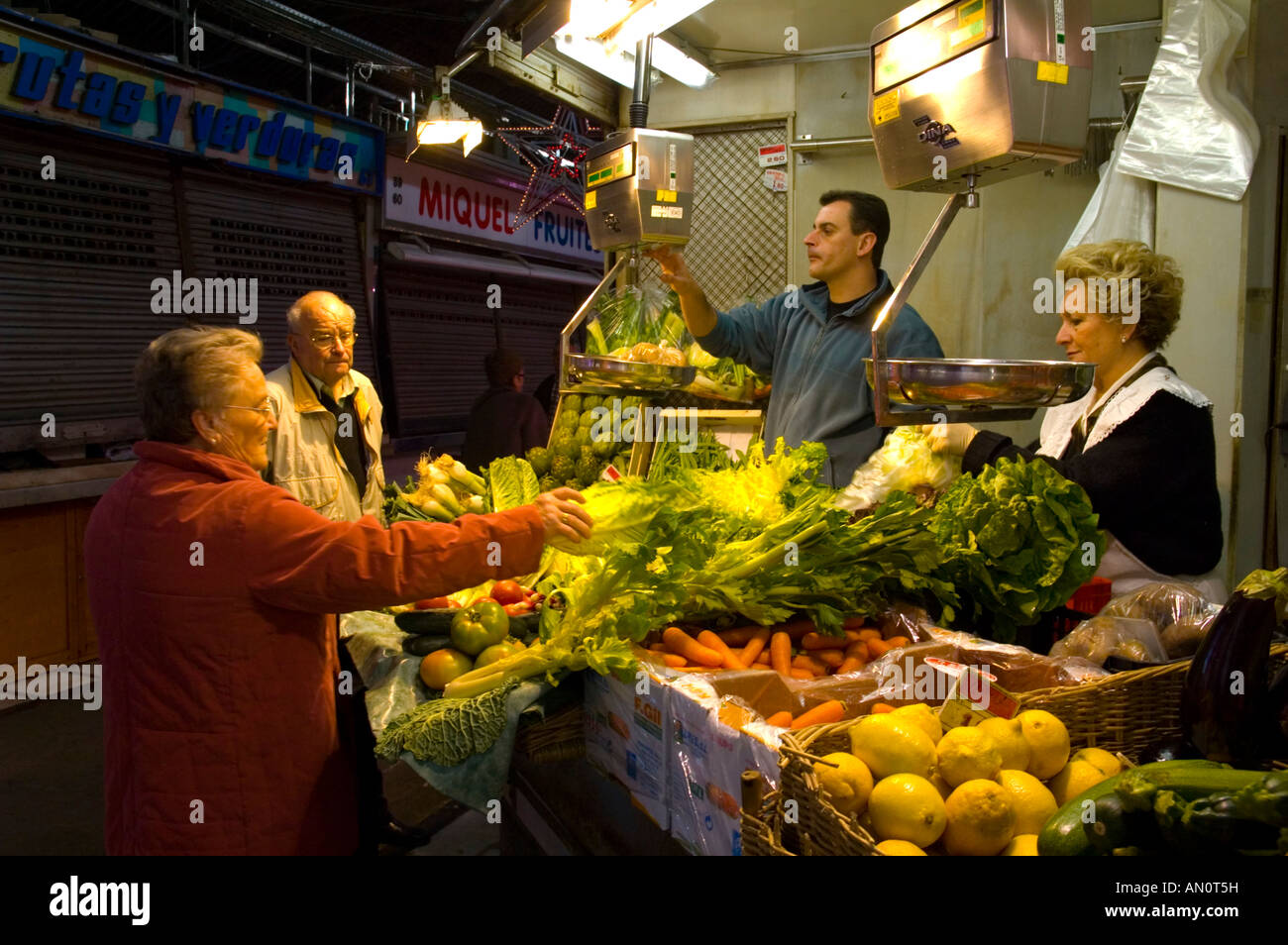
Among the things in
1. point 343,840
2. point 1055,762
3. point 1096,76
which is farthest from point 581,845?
point 1096,76

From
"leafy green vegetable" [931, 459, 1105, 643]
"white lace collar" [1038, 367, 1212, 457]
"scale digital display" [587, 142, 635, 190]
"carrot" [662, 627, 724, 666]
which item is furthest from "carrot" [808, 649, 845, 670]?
"scale digital display" [587, 142, 635, 190]

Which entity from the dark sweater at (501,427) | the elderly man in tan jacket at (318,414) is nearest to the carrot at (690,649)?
the elderly man in tan jacket at (318,414)

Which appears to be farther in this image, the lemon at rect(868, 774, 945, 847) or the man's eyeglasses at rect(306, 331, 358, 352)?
the man's eyeglasses at rect(306, 331, 358, 352)

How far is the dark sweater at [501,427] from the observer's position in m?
6.09

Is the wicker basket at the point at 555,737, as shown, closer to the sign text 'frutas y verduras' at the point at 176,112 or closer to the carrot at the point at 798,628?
the carrot at the point at 798,628

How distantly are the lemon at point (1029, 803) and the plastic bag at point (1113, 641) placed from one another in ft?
2.11

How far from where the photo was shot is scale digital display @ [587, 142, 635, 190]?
10.7 feet

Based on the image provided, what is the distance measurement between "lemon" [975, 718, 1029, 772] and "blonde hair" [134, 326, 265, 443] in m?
1.80

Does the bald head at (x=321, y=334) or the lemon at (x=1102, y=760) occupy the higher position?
the bald head at (x=321, y=334)

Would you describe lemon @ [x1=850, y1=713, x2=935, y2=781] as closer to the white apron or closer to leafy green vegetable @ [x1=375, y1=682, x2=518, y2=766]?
leafy green vegetable @ [x1=375, y1=682, x2=518, y2=766]
